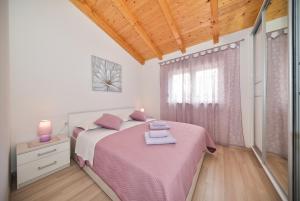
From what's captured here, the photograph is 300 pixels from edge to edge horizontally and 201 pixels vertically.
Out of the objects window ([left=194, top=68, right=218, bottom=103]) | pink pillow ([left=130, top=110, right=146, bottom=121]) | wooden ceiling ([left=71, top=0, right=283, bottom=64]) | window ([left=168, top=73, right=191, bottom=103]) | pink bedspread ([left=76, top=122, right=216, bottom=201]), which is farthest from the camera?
window ([left=168, top=73, right=191, bottom=103])

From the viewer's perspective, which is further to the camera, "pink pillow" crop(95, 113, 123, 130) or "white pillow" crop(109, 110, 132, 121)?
"white pillow" crop(109, 110, 132, 121)

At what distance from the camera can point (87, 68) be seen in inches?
103

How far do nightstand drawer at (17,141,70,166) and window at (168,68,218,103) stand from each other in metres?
2.76

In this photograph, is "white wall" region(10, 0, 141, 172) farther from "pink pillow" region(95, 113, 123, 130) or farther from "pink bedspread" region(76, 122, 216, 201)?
"pink bedspread" region(76, 122, 216, 201)

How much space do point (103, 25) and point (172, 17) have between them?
170 cm

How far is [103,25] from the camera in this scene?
285 centimetres

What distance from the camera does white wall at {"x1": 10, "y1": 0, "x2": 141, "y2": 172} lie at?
5.69 feet

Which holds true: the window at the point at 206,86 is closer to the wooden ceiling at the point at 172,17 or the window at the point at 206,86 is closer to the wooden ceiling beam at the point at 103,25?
the wooden ceiling at the point at 172,17

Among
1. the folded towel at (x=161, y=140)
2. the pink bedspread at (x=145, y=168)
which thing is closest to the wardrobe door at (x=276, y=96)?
the pink bedspread at (x=145, y=168)

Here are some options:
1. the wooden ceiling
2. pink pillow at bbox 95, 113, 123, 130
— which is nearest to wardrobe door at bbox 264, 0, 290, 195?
the wooden ceiling

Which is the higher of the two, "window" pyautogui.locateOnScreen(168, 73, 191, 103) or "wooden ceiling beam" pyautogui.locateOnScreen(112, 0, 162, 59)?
"wooden ceiling beam" pyautogui.locateOnScreen(112, 0, 162, 59)

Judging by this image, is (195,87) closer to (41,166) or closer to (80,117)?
(80,117)

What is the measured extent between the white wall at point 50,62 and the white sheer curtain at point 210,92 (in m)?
2.08

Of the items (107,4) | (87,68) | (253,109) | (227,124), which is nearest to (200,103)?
(227,124)
